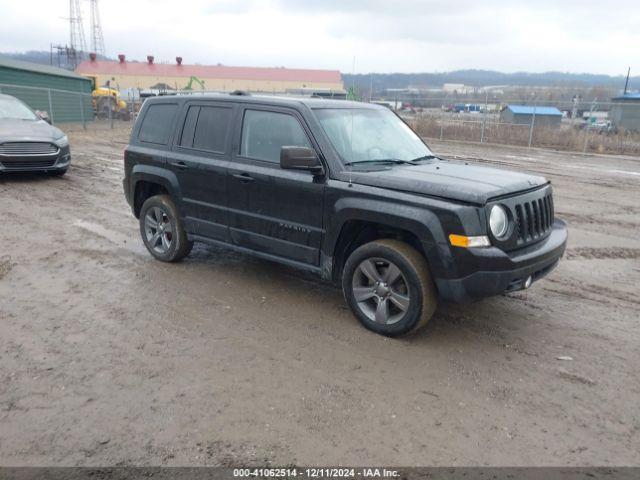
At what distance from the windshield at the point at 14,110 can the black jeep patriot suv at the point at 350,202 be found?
283 inches

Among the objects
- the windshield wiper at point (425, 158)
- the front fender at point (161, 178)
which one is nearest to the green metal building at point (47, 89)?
the front fender at point (161, 178)

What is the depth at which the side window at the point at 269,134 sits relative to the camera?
193 inches

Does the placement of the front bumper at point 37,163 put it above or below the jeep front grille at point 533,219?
below

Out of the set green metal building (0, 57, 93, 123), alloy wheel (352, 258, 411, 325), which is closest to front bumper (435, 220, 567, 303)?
alloy wheel (352, 258, 411, 325)

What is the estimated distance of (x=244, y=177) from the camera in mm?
5137

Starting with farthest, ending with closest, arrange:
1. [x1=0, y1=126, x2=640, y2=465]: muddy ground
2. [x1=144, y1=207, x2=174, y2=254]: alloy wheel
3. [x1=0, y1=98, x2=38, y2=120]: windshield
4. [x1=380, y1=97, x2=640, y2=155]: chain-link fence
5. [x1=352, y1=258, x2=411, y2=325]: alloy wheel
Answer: [x1=380, y1=97, x2=640, y2=155]: chain-link fence < [x1=0, y1=98, x2=38, y2=120]: windshield < [x1=144, y1=207, x2=174, y2=254]: alloy wheel < [x1=352, y1=258, x2=411, y2=325]: alloy wheel < [x1=0, y1=126, x2=640, y2=465]: muddy ground

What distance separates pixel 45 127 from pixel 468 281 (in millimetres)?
10728

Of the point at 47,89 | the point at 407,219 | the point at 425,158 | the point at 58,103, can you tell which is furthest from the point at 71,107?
the point at 407,219

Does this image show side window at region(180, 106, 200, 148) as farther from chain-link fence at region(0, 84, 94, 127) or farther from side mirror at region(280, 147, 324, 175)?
chain-link fence at region(0, 84, 94, 127)

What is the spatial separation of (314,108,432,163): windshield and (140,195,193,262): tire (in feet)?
7.07

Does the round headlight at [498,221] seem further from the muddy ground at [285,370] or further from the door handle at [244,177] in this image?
the door handle at [244,177]

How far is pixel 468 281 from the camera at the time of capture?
13.0ft

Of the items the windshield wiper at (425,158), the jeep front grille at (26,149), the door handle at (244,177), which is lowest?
the jeep front grille at (26,149)

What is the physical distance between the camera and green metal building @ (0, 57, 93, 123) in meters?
25.9
